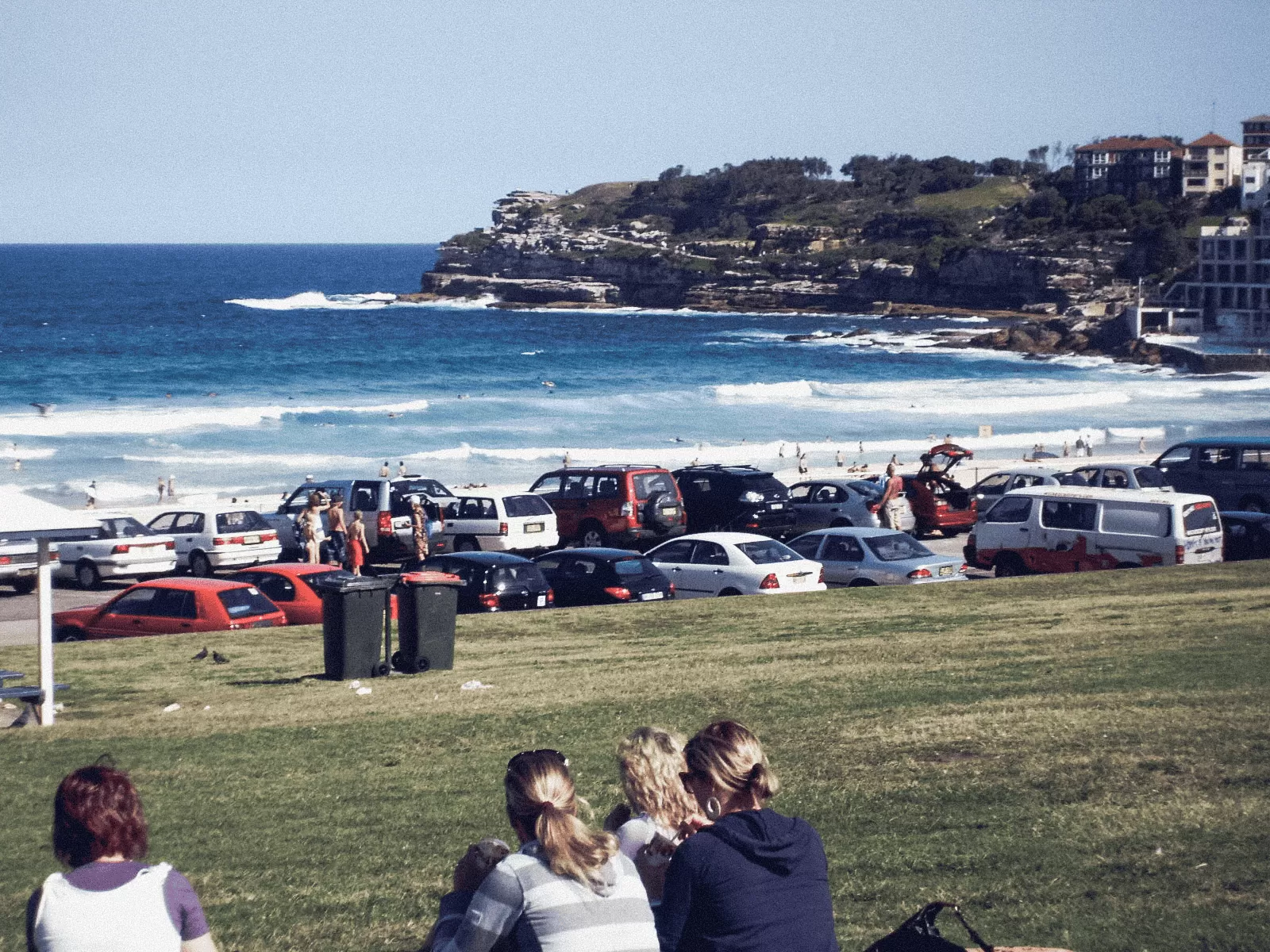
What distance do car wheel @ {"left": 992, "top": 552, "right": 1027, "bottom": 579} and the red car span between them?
1082cm

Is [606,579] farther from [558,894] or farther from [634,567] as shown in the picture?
[558,894]

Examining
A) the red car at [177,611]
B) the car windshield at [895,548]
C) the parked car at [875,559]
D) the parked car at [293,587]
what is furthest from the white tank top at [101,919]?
the car windshield at [895,548]

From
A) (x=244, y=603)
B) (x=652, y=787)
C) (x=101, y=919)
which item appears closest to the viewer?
(x=101, y=919)

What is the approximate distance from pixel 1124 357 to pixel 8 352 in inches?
3142

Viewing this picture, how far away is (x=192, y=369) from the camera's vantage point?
90812mm

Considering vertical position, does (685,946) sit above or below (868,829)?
above

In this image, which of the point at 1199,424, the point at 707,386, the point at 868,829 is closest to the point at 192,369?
the point at 707,386

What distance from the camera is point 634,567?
20.3m

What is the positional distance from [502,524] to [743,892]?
2270 cm

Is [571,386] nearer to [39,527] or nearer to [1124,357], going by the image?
[1124,357]

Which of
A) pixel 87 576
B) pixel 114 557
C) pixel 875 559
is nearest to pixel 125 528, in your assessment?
pixel 114 557

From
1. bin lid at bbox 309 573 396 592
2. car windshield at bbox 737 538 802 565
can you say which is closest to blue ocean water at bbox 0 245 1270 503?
car windshield at bbox 737 538 802 565

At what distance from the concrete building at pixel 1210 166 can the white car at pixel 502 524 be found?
157623 mm

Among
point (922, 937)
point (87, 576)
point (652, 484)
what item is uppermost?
point (922, 937)
